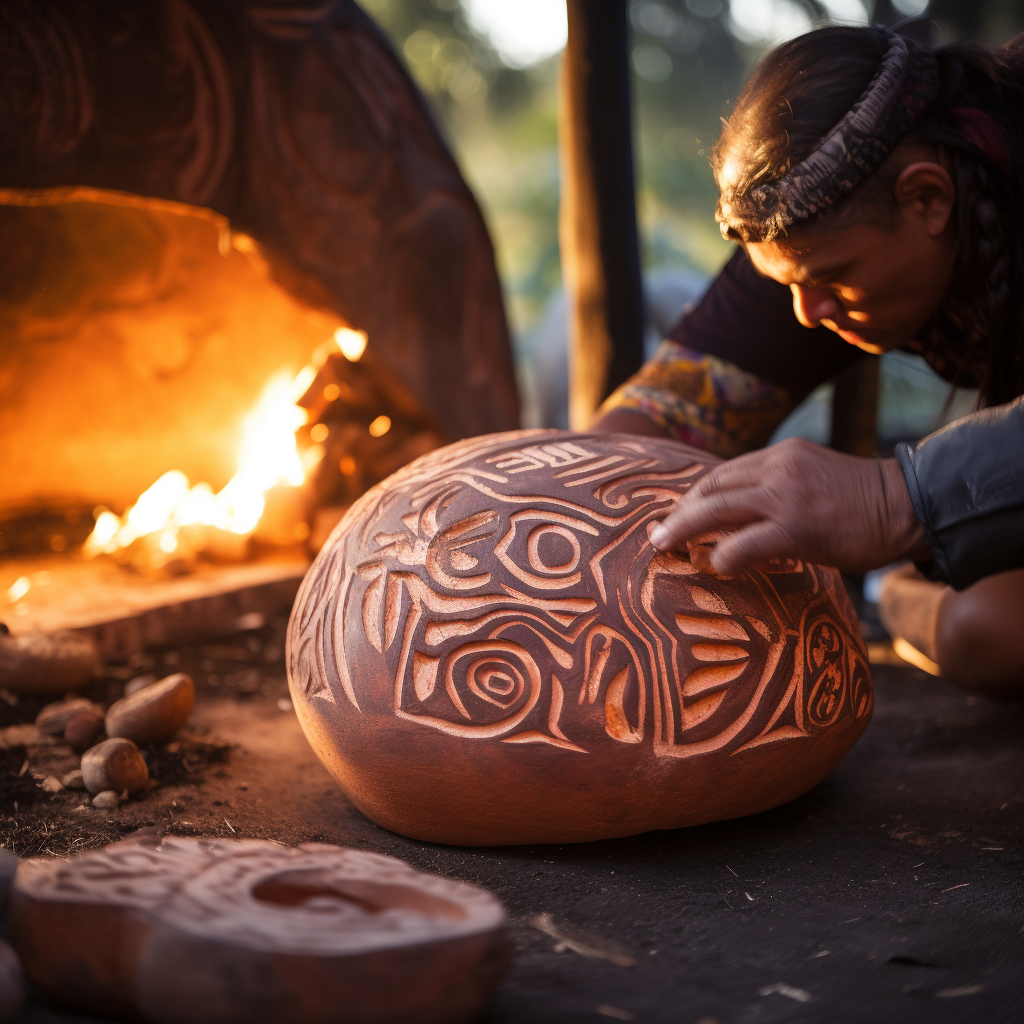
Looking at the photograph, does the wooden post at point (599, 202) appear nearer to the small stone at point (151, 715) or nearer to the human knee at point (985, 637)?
the human knee at point (985, 637)

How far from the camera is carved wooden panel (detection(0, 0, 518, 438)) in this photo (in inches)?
96.0

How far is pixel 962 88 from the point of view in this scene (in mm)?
1695

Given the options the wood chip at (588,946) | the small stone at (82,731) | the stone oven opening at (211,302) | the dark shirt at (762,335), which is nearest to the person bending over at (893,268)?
the dark shirt at (762,335)

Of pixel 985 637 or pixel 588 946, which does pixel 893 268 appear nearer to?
pixel 985 637

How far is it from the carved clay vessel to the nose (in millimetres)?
487

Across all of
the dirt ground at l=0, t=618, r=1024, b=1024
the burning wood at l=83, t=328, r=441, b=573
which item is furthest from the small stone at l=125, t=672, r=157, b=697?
the burning wood at l=83, t=328, r=441, b=573

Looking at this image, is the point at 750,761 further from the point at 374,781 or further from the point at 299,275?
the point at 299,275

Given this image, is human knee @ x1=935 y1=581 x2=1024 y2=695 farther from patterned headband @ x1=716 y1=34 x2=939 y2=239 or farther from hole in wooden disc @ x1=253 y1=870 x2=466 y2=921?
hole in wooden disc @ x1=253 y1=870 x2=466 y2=921

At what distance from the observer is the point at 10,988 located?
0.97 metres

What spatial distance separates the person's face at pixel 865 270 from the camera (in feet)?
5.39

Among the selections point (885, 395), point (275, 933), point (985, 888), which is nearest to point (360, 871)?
point (275, 933)

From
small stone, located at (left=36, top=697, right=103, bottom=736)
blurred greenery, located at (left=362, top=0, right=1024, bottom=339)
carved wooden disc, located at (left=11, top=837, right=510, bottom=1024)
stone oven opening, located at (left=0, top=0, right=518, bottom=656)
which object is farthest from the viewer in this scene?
blurred greenery, located at (left=362, top=0, right=1024, bottom=339)

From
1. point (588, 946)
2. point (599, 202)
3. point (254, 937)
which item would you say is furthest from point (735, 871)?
point (599, 202)

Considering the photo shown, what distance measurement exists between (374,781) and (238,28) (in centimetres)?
236
